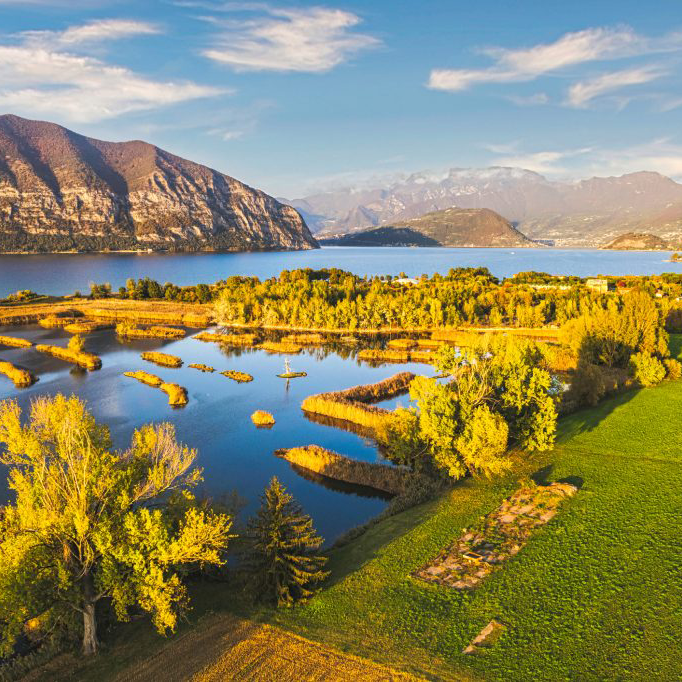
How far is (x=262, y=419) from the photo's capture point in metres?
64.2

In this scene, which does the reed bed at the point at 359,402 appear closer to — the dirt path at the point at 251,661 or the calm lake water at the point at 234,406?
the calm lake water at the point at 234,406

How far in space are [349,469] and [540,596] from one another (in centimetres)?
2330

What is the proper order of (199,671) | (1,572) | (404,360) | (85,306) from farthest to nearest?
(85,306) → (404,360) → (199,671) → (1,572)

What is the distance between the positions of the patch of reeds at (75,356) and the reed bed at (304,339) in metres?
40.5

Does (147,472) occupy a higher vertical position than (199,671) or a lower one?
higher

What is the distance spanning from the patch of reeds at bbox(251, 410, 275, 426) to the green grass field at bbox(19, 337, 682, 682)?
27670mm

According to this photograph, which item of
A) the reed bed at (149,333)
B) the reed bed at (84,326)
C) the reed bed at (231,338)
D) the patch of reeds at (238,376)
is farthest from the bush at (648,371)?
the reed bed at (84,326)

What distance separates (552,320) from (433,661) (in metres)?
121

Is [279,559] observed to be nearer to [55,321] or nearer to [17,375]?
[17,375]

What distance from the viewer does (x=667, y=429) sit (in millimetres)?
53062

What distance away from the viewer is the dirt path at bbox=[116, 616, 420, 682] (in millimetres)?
23484

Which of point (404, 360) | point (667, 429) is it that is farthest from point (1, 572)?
point (404, 360)

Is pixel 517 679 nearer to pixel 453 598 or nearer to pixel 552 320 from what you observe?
pixel 453 598

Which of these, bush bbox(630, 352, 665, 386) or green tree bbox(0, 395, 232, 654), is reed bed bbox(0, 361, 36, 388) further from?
bush bbox(630, 352, 665, 386)
